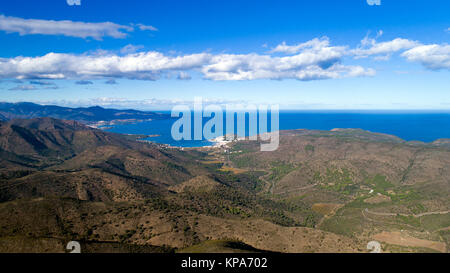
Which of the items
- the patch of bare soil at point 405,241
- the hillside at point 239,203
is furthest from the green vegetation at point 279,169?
the patch of bare soil at point 405,241

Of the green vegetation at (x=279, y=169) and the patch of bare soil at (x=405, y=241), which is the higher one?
the green vegetation at (x=279, y=169)

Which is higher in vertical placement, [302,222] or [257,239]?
[257,239]

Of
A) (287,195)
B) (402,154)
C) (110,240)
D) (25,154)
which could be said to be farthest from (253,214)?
(25,154)

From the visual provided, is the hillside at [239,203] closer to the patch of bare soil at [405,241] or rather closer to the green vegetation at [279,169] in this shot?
the patch of bare soil at [405,241]

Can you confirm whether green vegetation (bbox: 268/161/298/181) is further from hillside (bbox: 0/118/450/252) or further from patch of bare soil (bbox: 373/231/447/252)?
patch of bare soil (bbox: 373/231/447/252)

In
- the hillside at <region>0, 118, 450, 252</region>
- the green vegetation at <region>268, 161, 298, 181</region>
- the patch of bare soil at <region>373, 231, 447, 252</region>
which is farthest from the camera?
the green vegetation at <region>268, 161, 298, 181</region>

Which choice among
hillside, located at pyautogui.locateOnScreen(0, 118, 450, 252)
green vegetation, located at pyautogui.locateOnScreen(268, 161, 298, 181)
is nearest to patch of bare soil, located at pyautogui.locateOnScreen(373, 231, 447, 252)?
hillside, located at pyautogui.locateOnScreen(0, 118, 450, 252)

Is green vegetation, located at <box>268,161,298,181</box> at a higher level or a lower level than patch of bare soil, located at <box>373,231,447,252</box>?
higher

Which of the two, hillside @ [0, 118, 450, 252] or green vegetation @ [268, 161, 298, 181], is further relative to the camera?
green vegetation @ [268, 161, 298, 181]
